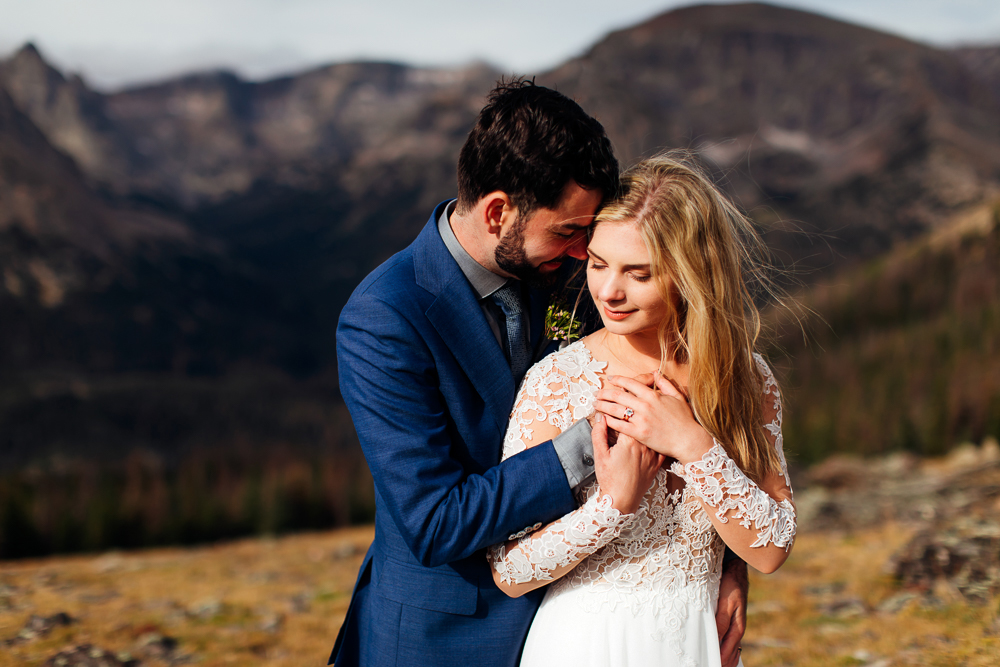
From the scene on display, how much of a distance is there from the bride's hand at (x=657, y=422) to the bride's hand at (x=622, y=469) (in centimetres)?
5

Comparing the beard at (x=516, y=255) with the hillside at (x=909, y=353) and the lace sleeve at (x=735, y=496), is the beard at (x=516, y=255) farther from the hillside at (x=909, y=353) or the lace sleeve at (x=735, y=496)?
the hillside at (x=909, y=353)

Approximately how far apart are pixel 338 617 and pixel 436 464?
12.8 m

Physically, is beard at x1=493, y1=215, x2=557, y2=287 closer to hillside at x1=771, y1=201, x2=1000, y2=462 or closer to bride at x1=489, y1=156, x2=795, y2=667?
bride at x1=489, y1=156, x2=795, y2=667

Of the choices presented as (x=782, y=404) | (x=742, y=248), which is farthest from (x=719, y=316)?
(x=782, y=404)

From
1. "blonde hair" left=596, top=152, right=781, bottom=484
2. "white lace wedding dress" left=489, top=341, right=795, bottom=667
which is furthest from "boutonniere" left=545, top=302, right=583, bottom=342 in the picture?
"blonde hair" left=596, top=152, right=781, bottom=484

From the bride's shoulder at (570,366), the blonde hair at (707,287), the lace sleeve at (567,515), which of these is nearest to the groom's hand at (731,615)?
the blonde hair at (707,287)

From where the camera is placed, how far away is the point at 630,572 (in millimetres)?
3281

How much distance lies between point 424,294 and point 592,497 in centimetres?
115

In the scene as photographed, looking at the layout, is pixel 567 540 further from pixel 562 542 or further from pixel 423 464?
pixel 423 464

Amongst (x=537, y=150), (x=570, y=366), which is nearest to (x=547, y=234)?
(x=537, y=150)

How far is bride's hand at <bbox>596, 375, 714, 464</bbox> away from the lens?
2.93 m

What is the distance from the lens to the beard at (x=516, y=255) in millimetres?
3297

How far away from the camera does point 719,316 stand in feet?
10.2

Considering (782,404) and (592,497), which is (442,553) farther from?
(782,404)
